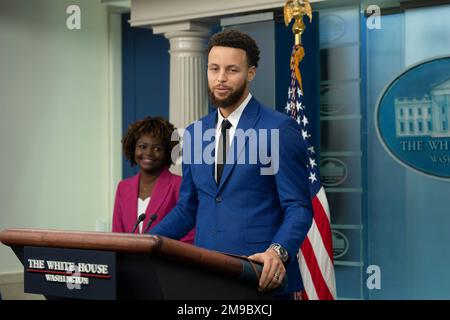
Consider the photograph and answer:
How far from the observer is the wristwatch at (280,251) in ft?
6.83

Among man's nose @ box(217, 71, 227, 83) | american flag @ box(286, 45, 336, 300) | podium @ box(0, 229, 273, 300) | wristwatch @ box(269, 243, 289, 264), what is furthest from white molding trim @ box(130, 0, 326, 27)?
podium @ box(0, 229, 273, 300)

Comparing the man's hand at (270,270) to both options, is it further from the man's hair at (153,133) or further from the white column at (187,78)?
the white column at (187,78)

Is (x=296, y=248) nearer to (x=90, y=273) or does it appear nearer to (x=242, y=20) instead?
(x=90, y=273)

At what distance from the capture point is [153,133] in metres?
4.31

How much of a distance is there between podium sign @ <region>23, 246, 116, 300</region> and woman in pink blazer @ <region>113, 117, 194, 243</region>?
2.20 m

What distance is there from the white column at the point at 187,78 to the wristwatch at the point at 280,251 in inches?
175

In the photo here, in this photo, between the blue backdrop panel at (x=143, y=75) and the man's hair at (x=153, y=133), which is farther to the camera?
the blue backdrop panel at (x=143, y=75)

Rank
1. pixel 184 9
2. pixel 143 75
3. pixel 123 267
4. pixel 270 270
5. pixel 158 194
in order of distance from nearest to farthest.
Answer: pixel 123 267 < pixel 270 270 < pixel 158 194 < pixel 184 9 < pixel 143 75

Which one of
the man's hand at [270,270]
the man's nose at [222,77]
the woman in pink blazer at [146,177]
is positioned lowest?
the man's hand at [270,270]

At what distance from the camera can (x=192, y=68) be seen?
21.6 ft

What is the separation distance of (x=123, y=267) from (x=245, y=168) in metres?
0.60

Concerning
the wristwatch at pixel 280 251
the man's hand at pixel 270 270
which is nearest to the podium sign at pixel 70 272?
the man's hand at pixel 270 270

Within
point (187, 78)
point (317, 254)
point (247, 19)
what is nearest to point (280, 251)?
point (317, 254)

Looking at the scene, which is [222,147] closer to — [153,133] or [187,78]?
[153,133]
